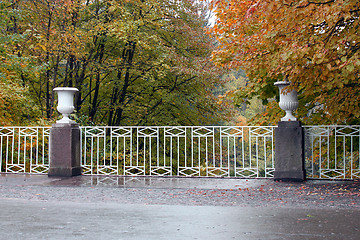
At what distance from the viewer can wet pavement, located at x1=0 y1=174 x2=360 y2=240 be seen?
5.17 metres

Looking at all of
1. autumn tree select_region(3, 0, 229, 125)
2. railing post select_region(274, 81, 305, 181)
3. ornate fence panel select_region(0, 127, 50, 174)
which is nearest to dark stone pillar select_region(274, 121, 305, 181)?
railing post select_region(274, 81, 305, 181)

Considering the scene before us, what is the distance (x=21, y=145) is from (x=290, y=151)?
8.03m

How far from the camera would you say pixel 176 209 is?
6.69 metres

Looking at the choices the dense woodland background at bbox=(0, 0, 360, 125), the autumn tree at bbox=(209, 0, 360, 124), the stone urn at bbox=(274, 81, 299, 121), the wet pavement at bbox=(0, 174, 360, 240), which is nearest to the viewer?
the wet pavement at bbox=(0, 174, 360, 240)

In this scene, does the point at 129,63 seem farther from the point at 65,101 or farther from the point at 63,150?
the point at 63,150

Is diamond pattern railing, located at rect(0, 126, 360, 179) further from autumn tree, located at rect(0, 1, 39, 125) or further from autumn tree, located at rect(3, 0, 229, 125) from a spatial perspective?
autumn tree, located at rect(0, 1, 39, 125)

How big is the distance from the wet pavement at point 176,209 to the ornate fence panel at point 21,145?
4.30 feet

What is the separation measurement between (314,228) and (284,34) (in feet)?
16.9

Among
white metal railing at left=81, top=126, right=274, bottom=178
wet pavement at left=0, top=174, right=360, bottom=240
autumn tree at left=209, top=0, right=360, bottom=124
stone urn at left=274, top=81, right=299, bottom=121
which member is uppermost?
autumn tree at left=209, top=0, right=360, bottom=124

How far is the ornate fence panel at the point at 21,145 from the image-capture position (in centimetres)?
1151

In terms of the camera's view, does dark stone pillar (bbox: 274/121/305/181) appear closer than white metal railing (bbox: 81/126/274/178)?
Yes

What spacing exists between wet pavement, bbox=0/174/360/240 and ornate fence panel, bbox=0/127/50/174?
131 cm

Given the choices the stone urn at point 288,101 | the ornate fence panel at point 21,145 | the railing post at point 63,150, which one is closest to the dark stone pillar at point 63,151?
the railing post at point 63,150

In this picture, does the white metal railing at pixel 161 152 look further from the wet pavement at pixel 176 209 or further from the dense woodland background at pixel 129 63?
the dense woodland background at pixel 129 63
